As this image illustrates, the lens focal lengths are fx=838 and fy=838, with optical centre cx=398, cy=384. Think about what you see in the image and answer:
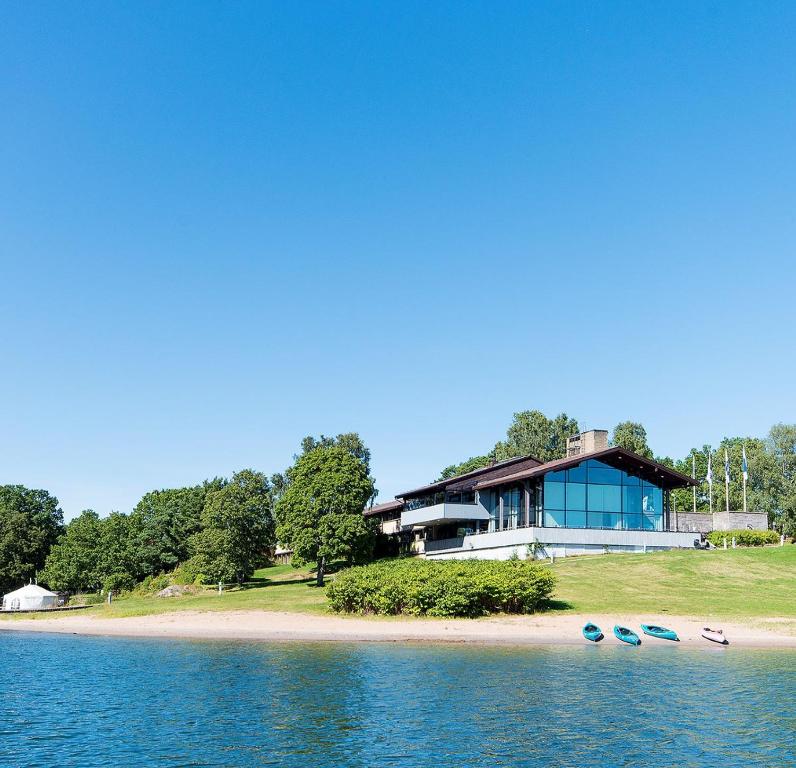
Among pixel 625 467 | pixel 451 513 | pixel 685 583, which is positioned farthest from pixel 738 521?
pixel 685 583

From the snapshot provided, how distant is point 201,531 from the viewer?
304 feet

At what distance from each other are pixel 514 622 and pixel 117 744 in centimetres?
2907

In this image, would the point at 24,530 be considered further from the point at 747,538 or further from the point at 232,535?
the point at 747,538

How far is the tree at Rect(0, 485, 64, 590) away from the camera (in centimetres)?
10044

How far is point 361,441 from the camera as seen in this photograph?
423ft

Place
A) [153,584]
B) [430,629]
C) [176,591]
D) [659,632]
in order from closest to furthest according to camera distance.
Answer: [659,632], [430,629], [176,591], [153,584]

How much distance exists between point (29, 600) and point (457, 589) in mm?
50311

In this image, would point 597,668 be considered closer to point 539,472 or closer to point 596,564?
point 596,564

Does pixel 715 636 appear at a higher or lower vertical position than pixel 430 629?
higher

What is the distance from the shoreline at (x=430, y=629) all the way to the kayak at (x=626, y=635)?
41 cm

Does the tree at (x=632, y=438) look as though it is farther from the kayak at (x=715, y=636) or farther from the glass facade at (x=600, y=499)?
the kayak at (x=715, y=636)

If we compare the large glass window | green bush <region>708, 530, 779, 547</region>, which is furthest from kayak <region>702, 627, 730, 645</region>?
green bush <region>708, 530, 779, 547</region>

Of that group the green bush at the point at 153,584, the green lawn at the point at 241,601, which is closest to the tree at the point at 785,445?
the green lawn at the point at 241,601

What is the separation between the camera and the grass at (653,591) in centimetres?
4984
